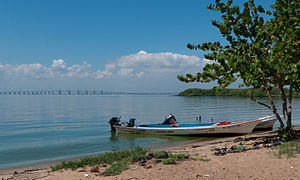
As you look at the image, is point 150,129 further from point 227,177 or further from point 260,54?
point 227,177

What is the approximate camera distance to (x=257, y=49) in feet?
32.4

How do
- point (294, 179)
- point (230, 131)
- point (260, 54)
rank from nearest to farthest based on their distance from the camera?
point (294, 179)
point (260, 54)
point (230, 131)

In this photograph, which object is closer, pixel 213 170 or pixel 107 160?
pixel 213 170

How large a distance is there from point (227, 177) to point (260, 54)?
17.9 feet

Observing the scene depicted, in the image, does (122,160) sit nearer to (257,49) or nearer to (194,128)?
(257,49)

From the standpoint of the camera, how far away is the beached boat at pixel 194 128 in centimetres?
1875

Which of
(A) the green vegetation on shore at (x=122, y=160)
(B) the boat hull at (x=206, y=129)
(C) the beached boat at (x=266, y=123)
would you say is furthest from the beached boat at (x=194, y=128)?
(A) the green vegetation on shore at (x=122, y=160)

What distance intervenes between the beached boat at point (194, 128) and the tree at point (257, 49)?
6.58m

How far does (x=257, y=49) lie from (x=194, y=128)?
35.2ft

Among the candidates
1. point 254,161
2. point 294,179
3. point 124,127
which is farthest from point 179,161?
point 124,127

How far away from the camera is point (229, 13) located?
11805 mm

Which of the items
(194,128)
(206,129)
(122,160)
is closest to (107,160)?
(122,160)

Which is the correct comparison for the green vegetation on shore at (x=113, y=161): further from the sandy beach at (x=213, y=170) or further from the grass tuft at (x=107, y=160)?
the sandy beach at (x=213, y=170)

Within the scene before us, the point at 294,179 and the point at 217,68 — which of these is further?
the point at 217,68
